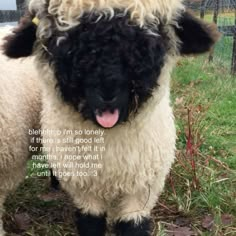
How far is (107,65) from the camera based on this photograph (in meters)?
1.76

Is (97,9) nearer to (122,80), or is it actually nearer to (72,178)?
(122,80)

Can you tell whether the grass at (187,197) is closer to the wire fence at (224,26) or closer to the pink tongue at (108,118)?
the pink tongue at (108,118)

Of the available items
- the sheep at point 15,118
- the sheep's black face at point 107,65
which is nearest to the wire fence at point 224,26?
the sheep at point 15,118

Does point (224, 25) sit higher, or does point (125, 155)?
point (125, 155)

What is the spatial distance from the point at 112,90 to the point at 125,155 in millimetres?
462

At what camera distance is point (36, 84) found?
9.06ft

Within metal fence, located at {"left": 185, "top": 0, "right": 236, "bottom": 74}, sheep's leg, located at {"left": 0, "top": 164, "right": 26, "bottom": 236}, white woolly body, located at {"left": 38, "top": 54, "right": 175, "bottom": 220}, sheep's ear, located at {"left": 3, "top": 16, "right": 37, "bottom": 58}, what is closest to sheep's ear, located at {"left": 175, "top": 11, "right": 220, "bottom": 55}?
white woolly body, located at {"left": 38, "top": 54, "right": 175, "bottom": 220}

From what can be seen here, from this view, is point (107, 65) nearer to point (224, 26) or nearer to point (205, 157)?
point (205, 157)

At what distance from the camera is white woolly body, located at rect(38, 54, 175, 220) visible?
207 centimetres

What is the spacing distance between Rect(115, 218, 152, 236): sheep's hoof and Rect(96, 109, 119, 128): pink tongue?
616mm

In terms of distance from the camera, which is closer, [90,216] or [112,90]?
[112,90]

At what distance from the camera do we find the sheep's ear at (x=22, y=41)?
2045 mm

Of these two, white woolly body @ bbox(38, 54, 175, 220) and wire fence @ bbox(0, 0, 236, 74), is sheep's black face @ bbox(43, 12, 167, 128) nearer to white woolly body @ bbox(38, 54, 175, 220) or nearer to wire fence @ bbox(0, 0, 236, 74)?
white woolly body @ bbox(38, 54, 175, 220)

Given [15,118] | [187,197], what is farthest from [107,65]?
[187,197]
